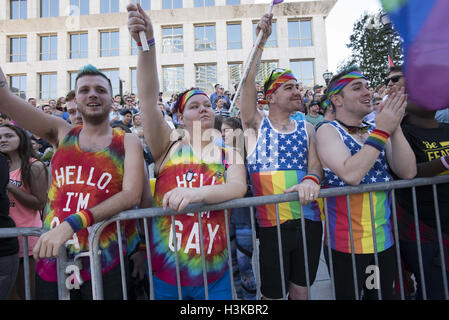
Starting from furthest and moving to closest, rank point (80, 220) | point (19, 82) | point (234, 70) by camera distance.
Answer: point (19, 82)
point (234, 70)
point (80, 220)

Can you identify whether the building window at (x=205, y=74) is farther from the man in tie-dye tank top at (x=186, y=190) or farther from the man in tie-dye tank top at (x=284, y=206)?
the man in tie-dye tank top at (x=186, y=190)

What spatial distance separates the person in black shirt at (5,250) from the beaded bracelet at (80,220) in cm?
89

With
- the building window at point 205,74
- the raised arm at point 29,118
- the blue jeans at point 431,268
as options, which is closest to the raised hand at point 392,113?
the blue jeans at point 431,268

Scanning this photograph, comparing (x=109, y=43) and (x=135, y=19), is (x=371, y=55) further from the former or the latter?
(x=135, y=19)

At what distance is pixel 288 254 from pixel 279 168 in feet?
2.16

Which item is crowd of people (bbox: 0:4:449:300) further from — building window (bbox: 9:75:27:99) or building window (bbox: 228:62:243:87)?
building window (bbox: 9:75:27:99)

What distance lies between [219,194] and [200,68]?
25.2m

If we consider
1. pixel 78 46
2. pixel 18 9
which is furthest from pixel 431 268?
pixel 18 9

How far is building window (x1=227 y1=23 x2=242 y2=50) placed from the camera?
25859 millimetres

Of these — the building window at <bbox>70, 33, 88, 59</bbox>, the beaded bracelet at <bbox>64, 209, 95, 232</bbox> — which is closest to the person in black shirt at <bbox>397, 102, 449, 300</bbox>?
the beaded bracelet at <bbox>64, 209, 95, 232</bbox>

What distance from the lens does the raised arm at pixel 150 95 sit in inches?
76.6

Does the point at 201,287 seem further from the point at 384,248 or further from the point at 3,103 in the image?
the point at 3,103

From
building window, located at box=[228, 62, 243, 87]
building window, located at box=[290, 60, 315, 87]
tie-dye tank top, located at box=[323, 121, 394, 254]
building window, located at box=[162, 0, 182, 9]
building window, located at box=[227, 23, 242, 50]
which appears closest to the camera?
tie-dye tank top, located at box=[323, 121, 394, 254]

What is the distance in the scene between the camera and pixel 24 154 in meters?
2.92
